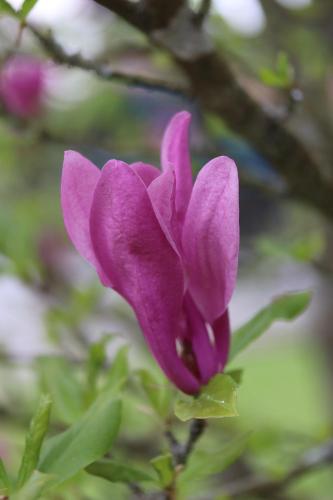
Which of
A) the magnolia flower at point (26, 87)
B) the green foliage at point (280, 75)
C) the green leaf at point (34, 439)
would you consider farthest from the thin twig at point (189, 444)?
the magnolia flower at point (26, 87)

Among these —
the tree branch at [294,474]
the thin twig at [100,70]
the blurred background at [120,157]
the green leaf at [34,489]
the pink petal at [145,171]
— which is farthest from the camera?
the blurred background at [120,157]

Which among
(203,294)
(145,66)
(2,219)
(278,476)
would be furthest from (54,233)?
(203,294)

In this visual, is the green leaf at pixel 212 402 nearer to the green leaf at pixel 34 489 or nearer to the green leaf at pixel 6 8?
the green leaf at pixel 34 489

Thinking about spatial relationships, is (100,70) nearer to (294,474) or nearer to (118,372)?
(118,372)

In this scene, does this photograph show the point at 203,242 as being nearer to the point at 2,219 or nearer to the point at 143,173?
the point at 143,173

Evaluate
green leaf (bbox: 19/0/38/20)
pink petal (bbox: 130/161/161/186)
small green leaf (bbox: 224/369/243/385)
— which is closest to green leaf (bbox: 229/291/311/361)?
small green leaf (bbox: 224/369/243/385)

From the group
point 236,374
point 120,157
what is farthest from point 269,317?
point 120,157
